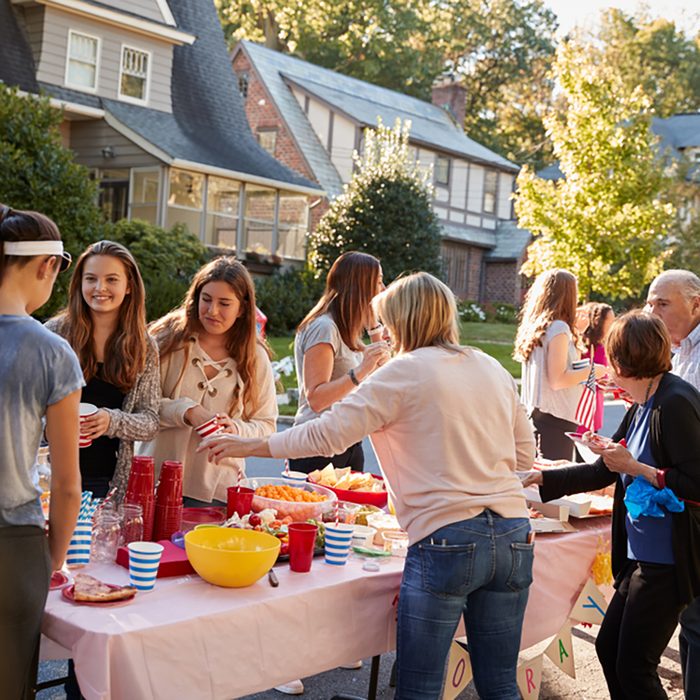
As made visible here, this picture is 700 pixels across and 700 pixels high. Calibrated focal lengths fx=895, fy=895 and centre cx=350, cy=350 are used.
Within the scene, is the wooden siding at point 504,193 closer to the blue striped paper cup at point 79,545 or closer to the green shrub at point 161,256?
the green shrub at point 161,256

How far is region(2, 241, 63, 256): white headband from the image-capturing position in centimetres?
237

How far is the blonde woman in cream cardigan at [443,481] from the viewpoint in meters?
2.87


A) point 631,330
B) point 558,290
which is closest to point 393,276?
point 558,290

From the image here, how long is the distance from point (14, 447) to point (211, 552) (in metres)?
0.76

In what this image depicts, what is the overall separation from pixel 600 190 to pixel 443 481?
64.3ft

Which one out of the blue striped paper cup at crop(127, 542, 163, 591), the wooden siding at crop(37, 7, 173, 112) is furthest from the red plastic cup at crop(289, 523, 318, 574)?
the wooden siding at crop(37, 7, 173, 112)

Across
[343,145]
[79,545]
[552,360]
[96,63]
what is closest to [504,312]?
[343,145]

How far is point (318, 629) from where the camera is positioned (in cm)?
296

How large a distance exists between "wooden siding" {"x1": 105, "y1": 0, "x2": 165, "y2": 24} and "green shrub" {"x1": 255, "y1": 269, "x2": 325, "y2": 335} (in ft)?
22.7

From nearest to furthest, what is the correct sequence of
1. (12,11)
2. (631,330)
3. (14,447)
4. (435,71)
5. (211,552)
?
(14,447) → (211,552) → (631,330) → (12,11) → (435,71)

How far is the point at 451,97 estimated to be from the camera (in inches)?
1484

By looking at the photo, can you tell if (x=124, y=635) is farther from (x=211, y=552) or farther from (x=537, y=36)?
(x=537, y=36)

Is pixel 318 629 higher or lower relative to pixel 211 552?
lower

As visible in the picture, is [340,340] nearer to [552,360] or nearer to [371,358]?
[371,358]
